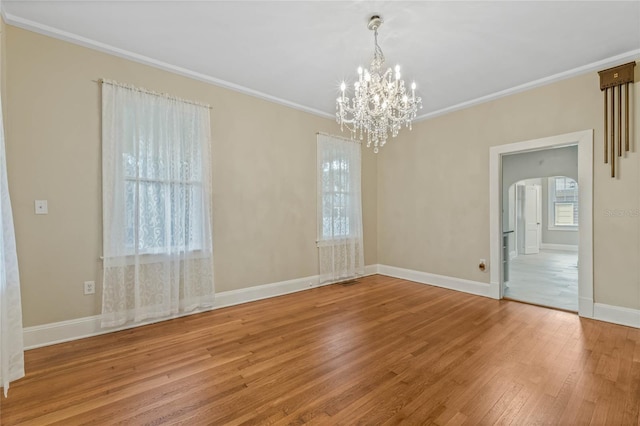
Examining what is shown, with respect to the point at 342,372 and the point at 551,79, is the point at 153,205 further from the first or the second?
the point at 551,79

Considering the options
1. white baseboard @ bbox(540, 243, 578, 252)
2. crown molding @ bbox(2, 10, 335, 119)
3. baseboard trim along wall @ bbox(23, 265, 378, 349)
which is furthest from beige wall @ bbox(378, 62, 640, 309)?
white baseboard @ bbox(540, 243, 578, 252)

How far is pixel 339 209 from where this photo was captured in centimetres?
500

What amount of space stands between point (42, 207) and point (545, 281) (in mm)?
7120

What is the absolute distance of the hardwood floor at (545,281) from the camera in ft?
13.0

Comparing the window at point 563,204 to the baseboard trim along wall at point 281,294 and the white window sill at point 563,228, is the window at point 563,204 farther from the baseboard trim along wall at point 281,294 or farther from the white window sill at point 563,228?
the baseboard trim along wall at point 281,294

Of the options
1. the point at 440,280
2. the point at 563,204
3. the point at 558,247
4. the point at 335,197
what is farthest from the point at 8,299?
the point at 563,204

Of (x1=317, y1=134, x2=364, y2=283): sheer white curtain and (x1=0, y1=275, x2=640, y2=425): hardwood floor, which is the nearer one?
(x1=0, y1=275, x2=640, y2=425): hardwood floor

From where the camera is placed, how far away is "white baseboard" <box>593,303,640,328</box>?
3.01 meters

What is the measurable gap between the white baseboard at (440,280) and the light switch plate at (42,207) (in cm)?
492

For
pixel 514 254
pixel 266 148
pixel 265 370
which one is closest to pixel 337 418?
pixel 265 370

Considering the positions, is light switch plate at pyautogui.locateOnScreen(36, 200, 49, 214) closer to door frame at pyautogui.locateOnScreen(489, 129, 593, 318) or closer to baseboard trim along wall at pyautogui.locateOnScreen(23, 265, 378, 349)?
baseboard trim along wall at pyautogui.locateOnScreen(23, 265, 378, 349)

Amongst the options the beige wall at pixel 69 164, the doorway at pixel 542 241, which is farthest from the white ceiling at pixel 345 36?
the doorway at pixel 542 241

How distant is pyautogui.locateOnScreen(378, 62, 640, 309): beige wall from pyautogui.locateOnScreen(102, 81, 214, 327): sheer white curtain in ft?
11.1

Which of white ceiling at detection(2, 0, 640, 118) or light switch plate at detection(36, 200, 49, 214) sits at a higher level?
white ceiling at detection(2, 0, 640, 118)
